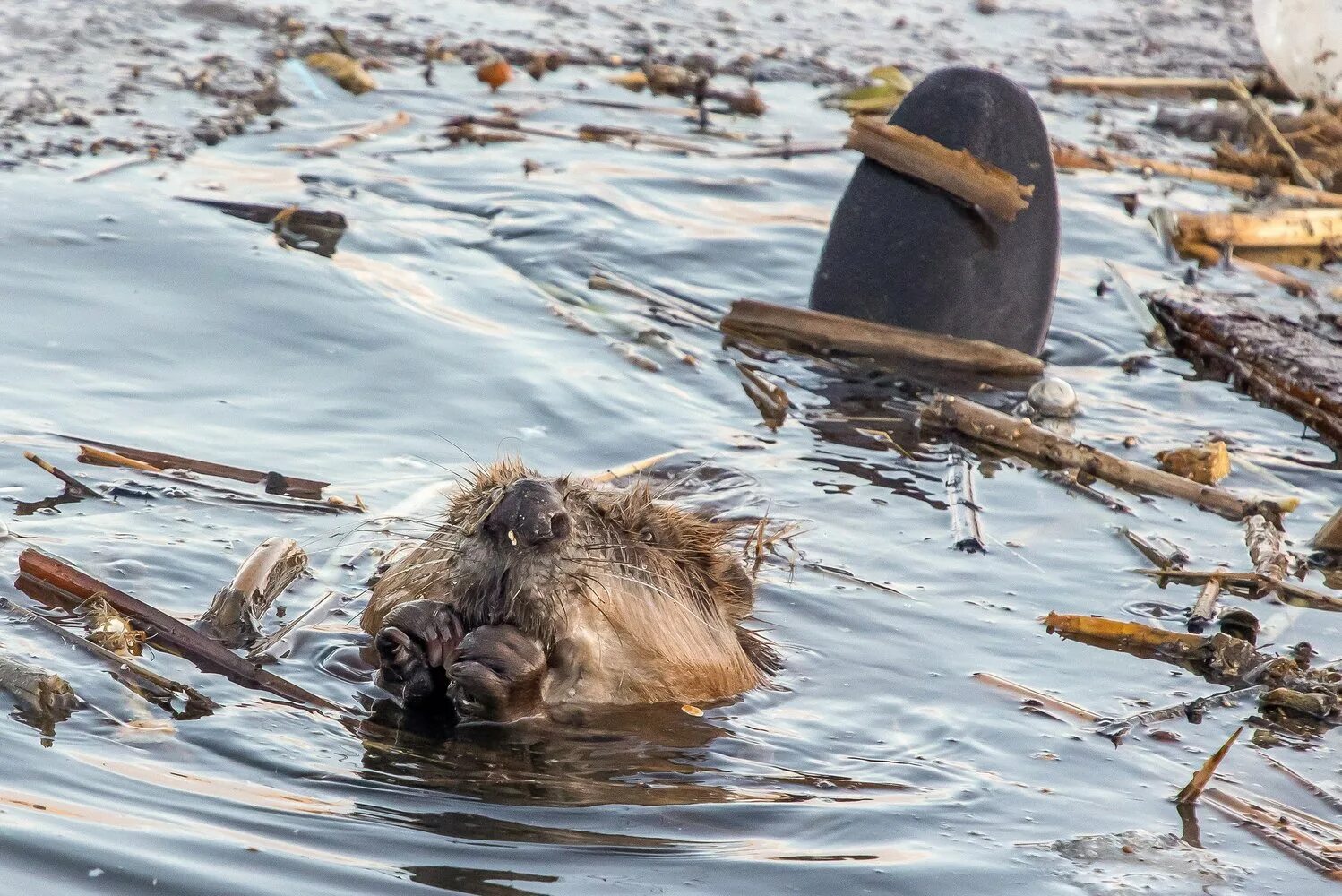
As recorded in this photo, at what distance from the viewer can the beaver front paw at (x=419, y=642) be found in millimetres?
3336

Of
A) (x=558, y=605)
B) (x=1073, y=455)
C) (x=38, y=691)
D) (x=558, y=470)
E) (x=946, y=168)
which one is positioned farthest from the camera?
(x=946, y=168)

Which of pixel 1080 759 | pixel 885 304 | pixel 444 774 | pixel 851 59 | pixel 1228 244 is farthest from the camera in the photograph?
pixel 851 59

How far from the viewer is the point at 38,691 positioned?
3.12 metres

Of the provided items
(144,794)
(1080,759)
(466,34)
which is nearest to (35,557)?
(144,794)

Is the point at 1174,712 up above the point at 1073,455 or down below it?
below

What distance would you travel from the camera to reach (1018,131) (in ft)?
21.6

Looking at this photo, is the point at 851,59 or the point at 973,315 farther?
the point at 851,59

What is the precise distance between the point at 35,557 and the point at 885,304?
3.67m

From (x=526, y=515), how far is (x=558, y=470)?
1824 mm

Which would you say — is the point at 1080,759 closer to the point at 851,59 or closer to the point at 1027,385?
the point at 1027,385

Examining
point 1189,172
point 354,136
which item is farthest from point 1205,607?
point 1189,172

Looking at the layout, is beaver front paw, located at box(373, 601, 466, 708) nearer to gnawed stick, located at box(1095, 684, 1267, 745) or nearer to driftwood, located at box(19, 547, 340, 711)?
driftwood, located at box(19, 547, 340, 711)

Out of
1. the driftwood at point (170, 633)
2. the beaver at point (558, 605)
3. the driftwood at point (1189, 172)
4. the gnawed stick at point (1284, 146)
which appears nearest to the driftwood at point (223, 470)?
the beaver at point (558, 605)

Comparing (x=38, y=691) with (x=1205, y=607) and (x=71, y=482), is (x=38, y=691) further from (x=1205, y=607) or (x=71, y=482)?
(x=1205, y=607)
